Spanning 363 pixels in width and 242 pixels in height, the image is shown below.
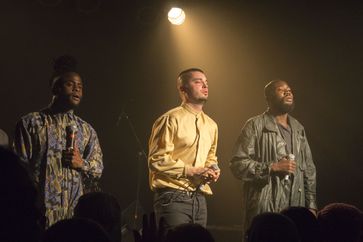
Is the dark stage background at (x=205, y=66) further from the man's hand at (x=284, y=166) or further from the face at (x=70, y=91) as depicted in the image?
the face at (x=70, y=91)

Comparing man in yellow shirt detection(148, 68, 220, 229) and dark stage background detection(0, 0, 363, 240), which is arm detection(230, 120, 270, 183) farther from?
dark stage background detection(0, 0, 363, 240)

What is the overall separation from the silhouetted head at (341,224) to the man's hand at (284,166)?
74.3 inches

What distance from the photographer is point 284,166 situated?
18.7ft

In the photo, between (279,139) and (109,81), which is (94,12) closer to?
(109,81)

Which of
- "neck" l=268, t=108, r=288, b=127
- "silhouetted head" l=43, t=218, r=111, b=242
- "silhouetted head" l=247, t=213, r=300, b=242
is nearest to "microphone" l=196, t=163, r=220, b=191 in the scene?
"neck" l=268, t=108, r=288, b=127

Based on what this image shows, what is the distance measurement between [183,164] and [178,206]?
0.37 m

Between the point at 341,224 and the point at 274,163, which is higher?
the point at 274,163

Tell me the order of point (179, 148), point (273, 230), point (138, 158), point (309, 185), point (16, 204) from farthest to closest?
1. point (138, 158)
2. point (309, 185)
3. point (179, 148)
4. point (273, 230)
5. point (16, 204)

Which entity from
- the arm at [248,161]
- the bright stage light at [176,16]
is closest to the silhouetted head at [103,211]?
the arm at [248,161]

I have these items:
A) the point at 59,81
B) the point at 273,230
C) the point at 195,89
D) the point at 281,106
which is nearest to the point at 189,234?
the point at 273,230

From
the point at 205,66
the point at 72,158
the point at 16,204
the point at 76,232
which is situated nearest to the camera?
the point at 16,204

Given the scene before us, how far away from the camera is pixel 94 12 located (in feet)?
28.8

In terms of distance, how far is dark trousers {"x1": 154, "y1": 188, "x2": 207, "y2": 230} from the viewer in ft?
16.4

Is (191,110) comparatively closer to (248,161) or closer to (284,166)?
(248,161)
